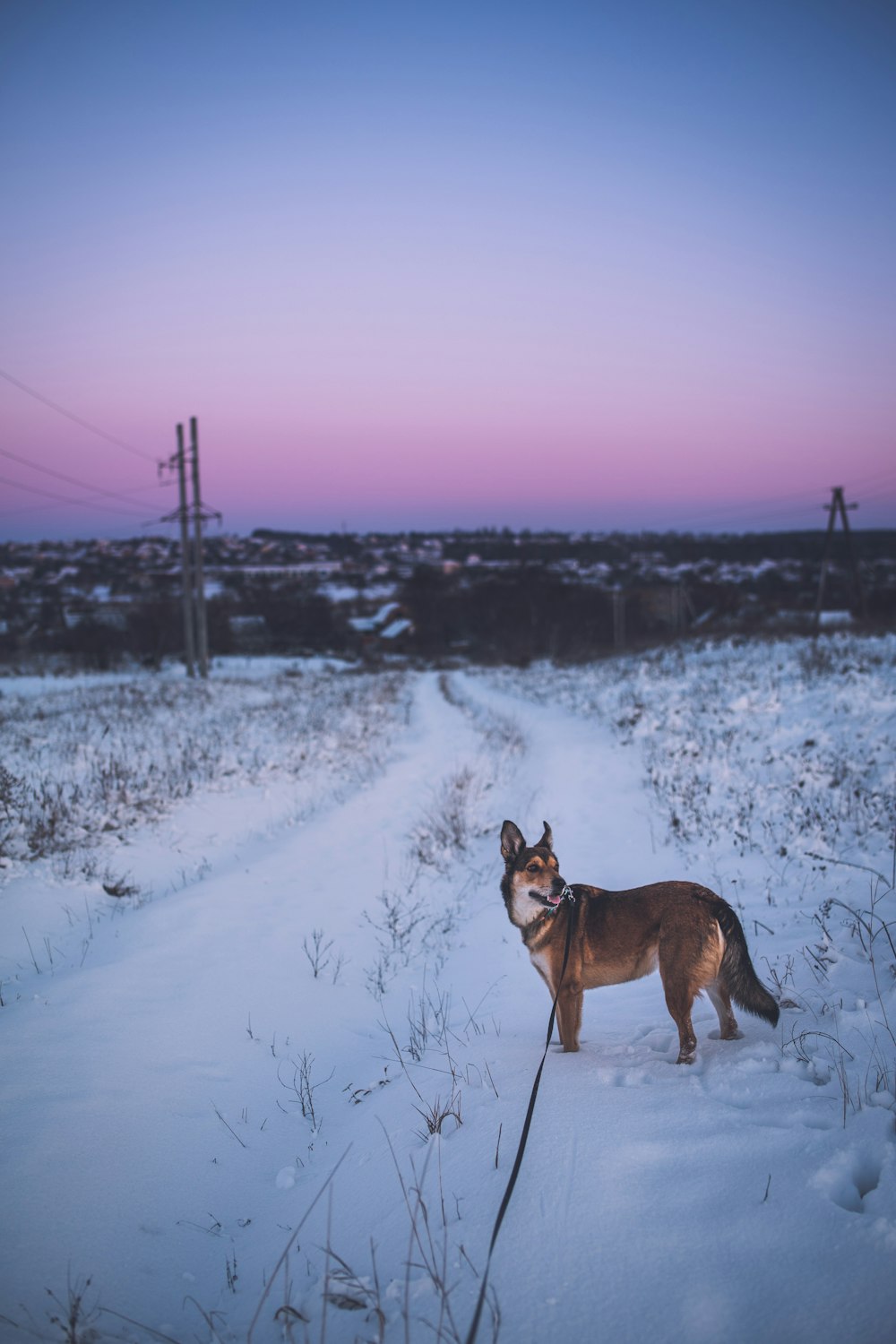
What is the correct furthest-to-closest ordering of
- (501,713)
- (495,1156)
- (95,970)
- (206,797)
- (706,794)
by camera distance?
(501,713), (206,797), (706,794), (95,970), (495,1156)

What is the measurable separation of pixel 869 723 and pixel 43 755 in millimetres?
15040

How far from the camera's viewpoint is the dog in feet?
11.1

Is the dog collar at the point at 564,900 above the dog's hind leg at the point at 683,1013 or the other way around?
above

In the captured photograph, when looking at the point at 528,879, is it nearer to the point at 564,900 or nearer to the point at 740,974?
the point at 564,900

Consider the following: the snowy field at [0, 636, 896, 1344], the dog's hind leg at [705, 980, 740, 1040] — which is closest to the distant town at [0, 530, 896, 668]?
the snowy field at [0, 636, 896, 1344]

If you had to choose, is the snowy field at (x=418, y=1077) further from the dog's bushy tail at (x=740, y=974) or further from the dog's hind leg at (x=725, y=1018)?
the dog's bushy tail at (x=740, y=974)

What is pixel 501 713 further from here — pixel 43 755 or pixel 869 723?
pixel 43 755

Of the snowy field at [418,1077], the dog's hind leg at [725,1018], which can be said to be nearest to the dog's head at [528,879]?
the snowy field at [418,1077]

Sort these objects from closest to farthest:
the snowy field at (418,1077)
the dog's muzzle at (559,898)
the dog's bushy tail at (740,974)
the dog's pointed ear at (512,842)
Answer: the snowy field at (418,1077) → the dog's bushy tail at (740,974) → the dog's muzzle at (559,898) → the dog's pointed ear at (512,842)

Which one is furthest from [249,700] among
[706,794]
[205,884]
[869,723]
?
[869,723]

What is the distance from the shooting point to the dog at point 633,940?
3.39 metres

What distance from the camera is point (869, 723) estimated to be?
34.7 ft

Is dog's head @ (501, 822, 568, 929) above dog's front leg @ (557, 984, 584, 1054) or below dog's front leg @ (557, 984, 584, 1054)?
above

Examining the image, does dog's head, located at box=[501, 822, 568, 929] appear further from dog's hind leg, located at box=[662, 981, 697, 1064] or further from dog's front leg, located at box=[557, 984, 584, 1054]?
dog's hind leg, located at box=[662, 981, 697, 1064]
